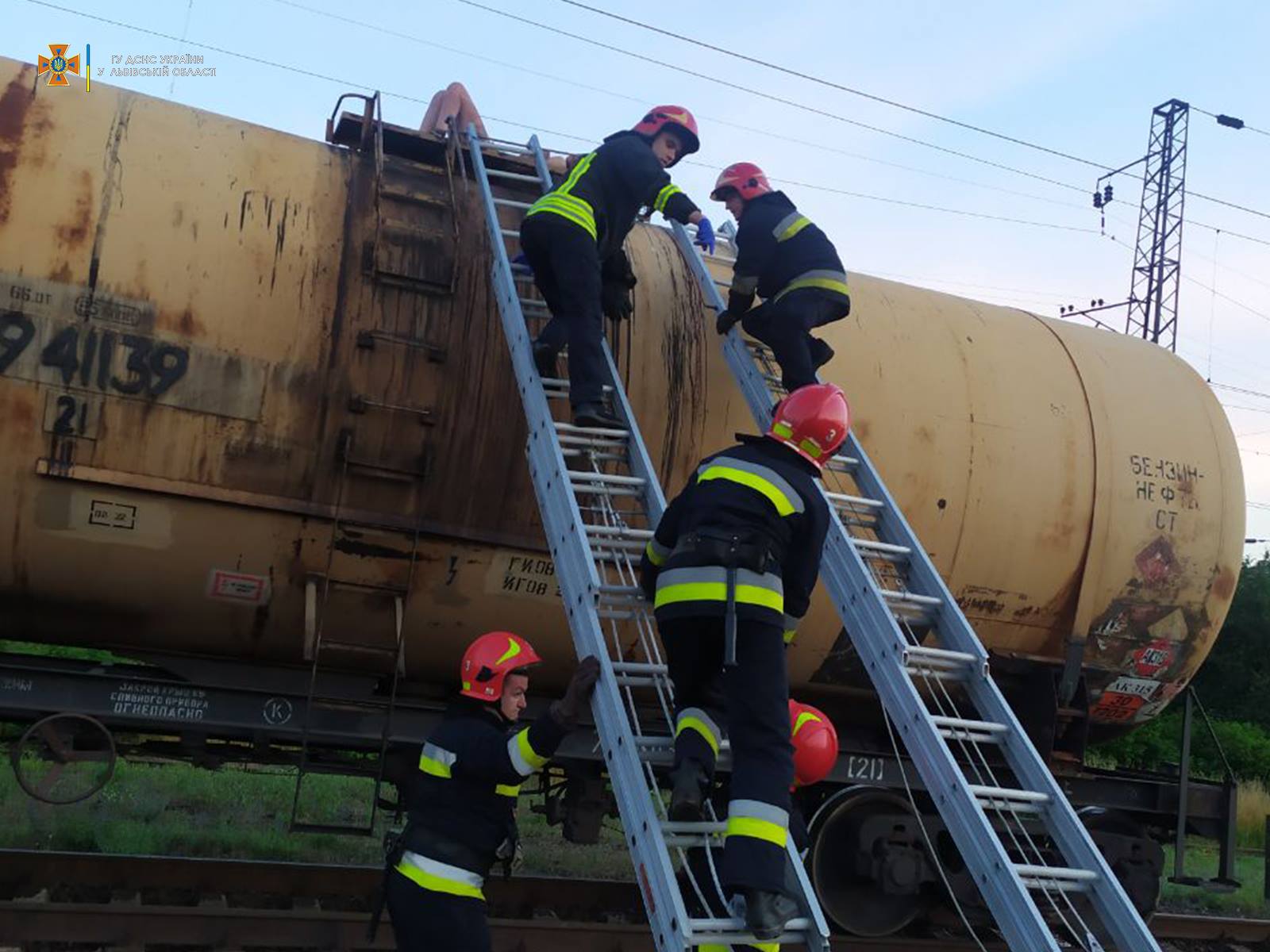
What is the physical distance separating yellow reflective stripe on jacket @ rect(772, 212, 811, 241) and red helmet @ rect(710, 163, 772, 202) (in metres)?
0.32

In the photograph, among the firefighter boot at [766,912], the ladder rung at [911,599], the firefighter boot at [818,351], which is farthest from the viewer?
the firefighter boot at [818,351]

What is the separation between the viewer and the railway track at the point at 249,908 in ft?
18.5

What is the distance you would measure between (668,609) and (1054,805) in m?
1.81

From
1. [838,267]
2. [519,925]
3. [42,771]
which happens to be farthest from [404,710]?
[42,771]

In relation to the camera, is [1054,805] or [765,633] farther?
[1054,805]

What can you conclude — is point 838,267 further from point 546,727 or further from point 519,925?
point 519,925

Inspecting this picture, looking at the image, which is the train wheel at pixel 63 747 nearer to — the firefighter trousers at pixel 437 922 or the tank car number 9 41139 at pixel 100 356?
the tank car number 9 41139 at pixel 100 356

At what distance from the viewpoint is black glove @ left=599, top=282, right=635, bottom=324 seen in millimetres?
6164

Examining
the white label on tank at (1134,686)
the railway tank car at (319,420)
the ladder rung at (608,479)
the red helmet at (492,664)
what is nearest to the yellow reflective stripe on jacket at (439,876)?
the red helmet at (492,664)

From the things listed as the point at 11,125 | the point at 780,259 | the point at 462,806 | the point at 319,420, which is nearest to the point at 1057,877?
the point at 462,806

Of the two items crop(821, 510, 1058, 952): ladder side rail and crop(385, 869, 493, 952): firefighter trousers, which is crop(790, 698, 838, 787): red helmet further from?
crop(385, 869, 493, 952): firefighter trousers

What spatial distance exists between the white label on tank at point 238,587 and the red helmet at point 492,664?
191cm

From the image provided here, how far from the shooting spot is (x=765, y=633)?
3811mm

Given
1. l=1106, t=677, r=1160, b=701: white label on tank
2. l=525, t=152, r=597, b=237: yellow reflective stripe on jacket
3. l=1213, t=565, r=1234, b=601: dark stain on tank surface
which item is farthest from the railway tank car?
l=1213, t=565, r=1234, b=601: dark stain on tank surface
